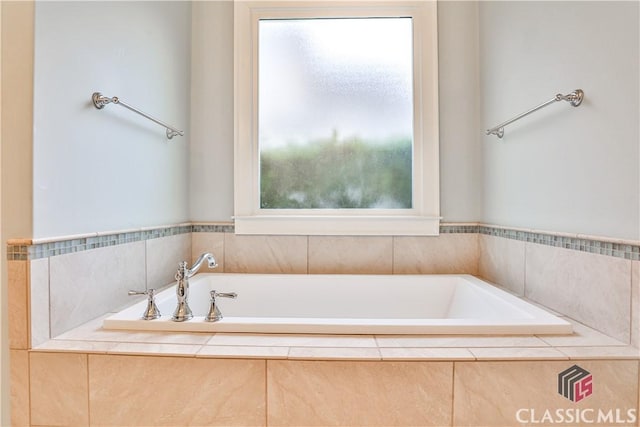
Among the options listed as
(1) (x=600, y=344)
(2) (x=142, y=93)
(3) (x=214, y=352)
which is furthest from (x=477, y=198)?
(2) (x=142, y=93)

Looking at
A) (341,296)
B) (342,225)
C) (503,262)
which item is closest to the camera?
(503,262)

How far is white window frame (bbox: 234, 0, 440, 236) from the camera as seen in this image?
2096 millimetres

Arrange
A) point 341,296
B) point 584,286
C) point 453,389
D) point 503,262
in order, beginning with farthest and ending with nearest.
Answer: point 341,296, point 503,262, point 584,286, point 453,389

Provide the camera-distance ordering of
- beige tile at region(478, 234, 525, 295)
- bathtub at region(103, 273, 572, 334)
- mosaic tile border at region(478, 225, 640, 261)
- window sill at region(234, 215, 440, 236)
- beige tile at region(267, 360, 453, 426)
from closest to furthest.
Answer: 1. beige tile at region(267, 360, 453, 426)
2. mosaic tile border at region(478, 225, 640, 261)
3. beige tile at region(478, 234, 525, 295)
4. bathtub at region(103, 273, 572, 334)
5. window sill at region(234, 215, 440, 236)

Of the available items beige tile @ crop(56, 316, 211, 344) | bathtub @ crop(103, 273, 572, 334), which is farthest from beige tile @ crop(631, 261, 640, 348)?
beige tile @ crop(56, 316, 211, 344)

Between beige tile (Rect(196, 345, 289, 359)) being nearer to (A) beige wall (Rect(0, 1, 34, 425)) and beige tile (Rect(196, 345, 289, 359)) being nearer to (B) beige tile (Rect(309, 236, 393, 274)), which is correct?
(A) beige wall (Rect(0, 1, 34, 425))

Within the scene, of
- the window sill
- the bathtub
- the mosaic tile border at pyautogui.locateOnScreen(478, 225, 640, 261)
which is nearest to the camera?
the mosaic tile border at pyautogui.locateOnScreen(478, 225, 640, 261)

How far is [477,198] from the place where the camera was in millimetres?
2137

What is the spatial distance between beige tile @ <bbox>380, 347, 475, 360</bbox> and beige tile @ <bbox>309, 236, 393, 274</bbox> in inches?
40.6

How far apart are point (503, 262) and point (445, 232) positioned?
1.17ft

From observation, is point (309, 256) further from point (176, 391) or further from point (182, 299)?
point (176, 391)

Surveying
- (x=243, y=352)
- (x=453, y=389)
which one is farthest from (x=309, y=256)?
(x=453, y=389)

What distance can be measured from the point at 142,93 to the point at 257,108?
2.17 ft

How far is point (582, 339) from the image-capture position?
1.14 m
